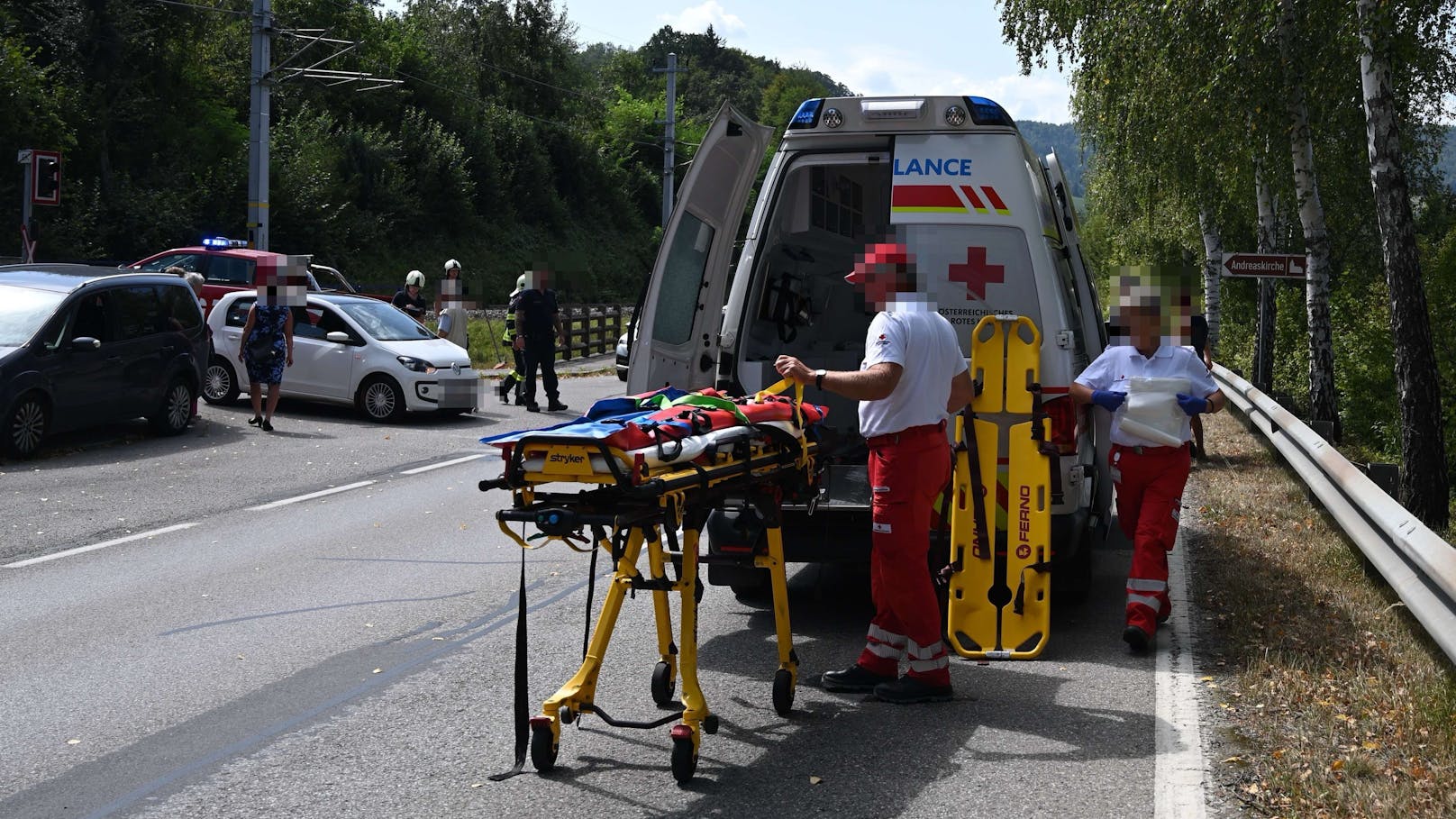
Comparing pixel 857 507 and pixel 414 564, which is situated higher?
pixel 857 507

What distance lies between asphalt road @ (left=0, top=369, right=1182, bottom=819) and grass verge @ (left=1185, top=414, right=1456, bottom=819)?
414 millimetres

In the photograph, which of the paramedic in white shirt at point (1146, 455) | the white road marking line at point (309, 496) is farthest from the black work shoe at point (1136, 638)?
the white road marking line at point (309, 496)

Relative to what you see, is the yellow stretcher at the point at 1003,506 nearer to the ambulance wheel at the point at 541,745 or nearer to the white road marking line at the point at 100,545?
the ambulance wheel at the point at 541,745

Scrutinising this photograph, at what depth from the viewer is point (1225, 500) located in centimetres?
1184

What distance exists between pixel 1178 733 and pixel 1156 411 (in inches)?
79.3

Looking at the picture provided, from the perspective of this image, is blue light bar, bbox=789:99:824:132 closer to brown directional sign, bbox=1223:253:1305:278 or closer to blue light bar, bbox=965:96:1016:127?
blue light bar, bbox=965:96:1016:127

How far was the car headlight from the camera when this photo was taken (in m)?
17.8

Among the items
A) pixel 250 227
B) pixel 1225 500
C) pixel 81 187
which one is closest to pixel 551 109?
pixel 81 187

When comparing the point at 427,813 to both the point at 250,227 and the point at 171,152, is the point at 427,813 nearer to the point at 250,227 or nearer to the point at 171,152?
the point at 250,227

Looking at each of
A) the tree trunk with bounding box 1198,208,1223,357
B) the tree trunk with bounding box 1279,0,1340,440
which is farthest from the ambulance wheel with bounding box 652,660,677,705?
the tree trunk with bounding box 1198,208,1223,357

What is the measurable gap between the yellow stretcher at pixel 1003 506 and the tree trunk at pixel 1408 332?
7751 mm

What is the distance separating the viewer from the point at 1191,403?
7.15m

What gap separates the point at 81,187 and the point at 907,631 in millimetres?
37862

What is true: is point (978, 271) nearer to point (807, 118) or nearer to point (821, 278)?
point (807, 118)
